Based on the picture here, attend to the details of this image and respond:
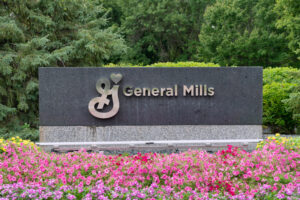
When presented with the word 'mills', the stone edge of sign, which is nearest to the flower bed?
the stone edge of sign

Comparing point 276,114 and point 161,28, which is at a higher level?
point 161,28

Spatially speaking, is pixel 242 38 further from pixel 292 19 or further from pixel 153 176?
pixel 153 176

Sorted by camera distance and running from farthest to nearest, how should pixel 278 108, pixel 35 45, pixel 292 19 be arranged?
pixel 292 19 < pixel 35 45 < pixel 278 108

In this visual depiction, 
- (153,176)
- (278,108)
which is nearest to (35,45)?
(278,108)

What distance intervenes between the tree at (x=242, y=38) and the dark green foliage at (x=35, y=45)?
41.4ft

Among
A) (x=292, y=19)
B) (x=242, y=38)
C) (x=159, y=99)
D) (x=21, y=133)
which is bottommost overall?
(x=21, y=133)

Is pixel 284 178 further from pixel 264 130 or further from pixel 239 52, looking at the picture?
pixel 239 52

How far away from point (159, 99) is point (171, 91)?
1.05 feet

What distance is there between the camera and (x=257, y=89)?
793 cm

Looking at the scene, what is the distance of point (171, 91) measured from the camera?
786 centimetres

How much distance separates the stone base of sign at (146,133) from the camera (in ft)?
25.7

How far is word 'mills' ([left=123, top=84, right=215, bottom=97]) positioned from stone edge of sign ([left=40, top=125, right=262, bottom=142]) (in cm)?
72

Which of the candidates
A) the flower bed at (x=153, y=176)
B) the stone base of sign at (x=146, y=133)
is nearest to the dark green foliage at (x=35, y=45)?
the stone base of sign at (x=146, y=133)

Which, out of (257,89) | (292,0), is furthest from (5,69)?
(292,0)
